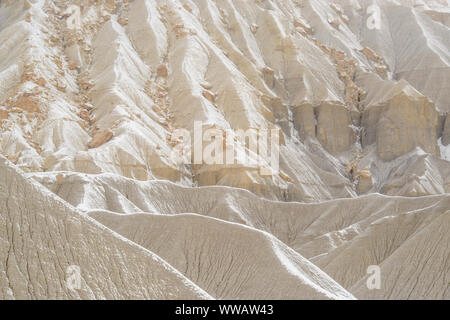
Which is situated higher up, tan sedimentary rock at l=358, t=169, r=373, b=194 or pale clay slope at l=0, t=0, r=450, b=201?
pale clay slope at l=0, t=0, r=450, b=201

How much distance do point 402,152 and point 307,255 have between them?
28.8m

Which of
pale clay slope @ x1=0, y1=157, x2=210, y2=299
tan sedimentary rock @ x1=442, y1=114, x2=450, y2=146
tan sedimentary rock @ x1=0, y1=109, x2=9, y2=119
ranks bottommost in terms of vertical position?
tan sedimentary rock @ x1=442, y1=114, x2=450, y2=146

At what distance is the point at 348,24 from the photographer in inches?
3450

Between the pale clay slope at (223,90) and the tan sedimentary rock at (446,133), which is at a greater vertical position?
the pale clay slope at (223,90)

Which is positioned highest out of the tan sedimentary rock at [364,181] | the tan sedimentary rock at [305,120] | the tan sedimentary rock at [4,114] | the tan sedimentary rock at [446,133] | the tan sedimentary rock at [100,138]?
the tan sedimentary rock at [4,114]

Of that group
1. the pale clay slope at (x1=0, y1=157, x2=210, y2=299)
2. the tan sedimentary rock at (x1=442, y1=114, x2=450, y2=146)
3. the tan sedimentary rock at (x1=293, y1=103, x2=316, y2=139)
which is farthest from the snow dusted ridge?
the tan sedimentary rock at (x1=442, y1=114, x2=450, y2=146)

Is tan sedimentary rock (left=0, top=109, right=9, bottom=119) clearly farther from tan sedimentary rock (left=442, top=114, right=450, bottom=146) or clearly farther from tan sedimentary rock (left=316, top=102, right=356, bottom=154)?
tan sedimentary rock (left=442, top=114, right=450, bottom=146)

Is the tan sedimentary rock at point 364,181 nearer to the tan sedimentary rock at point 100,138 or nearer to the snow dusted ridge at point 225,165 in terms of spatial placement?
the snow dusted ridge at point 225,165

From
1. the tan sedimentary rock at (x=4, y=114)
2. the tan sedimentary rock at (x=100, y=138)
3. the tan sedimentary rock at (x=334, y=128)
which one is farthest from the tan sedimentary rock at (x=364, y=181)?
the tan sedimentary rock at (x=4, y=114)

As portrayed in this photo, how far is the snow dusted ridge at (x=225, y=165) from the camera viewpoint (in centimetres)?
1734

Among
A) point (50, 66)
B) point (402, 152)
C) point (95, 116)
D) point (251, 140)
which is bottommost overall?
point (402, 152)

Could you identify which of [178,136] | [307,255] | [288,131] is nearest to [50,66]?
[178,136]

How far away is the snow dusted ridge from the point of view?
17342 millimetres

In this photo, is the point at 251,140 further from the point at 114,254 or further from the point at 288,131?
the point at 114,254
